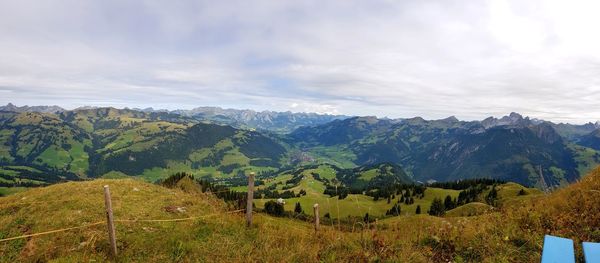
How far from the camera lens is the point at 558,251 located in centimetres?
708

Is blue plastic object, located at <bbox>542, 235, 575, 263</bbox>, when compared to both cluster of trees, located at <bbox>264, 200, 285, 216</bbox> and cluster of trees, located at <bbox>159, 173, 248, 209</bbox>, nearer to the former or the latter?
cluster of trees, located at <bbox>159, 173, 248, 209</bbox>

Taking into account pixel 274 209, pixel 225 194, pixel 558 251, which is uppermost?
pixel 558 251

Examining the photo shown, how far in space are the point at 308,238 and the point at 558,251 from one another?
8.36 metres

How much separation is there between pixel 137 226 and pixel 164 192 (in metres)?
10.6

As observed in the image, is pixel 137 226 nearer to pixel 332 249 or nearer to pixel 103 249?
pixel 103 249

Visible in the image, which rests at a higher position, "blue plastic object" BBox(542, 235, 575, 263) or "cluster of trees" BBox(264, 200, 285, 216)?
"blue plastic object" BBox(542, 235, 575, 263)

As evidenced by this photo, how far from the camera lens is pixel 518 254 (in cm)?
1029

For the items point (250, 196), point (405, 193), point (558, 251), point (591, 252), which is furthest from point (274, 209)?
point (405, 193)

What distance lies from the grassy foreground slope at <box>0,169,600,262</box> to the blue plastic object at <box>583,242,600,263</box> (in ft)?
8.64

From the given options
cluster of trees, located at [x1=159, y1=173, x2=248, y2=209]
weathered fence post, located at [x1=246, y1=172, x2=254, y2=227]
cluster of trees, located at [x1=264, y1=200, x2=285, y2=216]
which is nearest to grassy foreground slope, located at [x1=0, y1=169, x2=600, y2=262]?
weathered fence post, located at [x1=246, y1=172, x2=254, y2=227]

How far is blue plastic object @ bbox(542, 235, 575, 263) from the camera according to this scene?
6.78m

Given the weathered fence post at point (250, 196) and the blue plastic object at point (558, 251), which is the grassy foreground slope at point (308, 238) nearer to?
the weathered fence post at point (250, 196)

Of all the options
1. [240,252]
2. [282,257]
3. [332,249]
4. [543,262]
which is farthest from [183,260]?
[543,262]

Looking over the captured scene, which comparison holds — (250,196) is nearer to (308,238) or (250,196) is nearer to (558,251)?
(308,238)
